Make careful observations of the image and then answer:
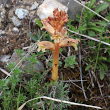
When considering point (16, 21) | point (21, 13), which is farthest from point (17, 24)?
point (21, 13)

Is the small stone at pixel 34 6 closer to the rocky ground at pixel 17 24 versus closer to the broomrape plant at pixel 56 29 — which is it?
the rocky ground at pixel 17 24

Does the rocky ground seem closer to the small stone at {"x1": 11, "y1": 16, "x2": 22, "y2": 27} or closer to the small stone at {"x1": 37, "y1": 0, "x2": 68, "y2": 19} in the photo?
the small stone at {"x1": 11, "y1": 16, "x2": 22, "y2": 27}

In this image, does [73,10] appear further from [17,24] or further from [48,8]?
[17,24]

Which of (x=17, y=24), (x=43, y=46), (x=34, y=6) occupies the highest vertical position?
(x=34, y=6)

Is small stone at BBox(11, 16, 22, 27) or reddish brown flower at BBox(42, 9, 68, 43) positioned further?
small stone at BBox(11, 16, 22, 27)

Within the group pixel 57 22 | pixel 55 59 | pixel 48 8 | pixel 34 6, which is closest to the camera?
pixel 57 22

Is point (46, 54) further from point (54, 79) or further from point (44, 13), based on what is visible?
point (44, 13)

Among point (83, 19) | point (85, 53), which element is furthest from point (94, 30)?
point (85, 53)

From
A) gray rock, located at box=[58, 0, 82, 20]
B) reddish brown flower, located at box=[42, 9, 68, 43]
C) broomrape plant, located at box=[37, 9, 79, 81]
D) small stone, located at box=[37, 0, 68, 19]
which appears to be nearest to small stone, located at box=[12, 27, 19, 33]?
small stone, located at box=[37, 0, 68, 19]
